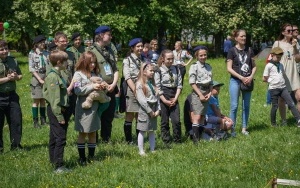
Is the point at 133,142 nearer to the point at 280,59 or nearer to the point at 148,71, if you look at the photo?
the point at 148,71

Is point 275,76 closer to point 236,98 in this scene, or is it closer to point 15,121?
point 236,98

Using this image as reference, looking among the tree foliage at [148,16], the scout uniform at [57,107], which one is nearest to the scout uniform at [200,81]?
the scout uniform at [57,107]

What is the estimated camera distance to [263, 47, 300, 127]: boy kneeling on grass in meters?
10.1

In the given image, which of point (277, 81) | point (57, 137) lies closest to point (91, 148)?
point (57, 137)

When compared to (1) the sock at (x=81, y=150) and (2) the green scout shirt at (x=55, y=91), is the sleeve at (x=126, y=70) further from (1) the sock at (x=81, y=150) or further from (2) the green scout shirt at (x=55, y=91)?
(2) the green scout shirt at (x=55, y=91)

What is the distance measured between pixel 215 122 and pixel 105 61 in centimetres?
259

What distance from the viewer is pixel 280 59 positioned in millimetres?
10375

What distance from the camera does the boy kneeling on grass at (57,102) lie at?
7.14 metres

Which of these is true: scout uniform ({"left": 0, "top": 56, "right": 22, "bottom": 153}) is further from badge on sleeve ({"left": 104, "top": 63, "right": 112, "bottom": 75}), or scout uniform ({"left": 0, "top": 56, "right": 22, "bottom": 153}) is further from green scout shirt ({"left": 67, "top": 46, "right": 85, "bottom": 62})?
badge on sleeve ({"left": 104, "top": 63, "right": 112, "bottom": 75})

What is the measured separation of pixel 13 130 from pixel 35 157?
97cm

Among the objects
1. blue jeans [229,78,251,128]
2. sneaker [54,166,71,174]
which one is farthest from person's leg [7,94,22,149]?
blue jeans [229,78,251,128]

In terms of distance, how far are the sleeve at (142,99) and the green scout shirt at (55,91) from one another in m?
1.46

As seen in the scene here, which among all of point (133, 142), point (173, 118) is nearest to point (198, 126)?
point (173, 118)

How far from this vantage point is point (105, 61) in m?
8.69
